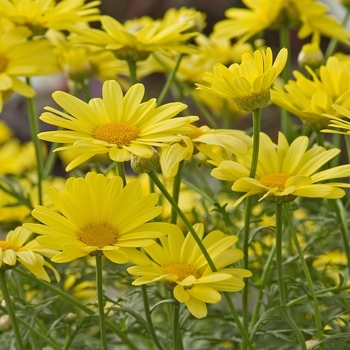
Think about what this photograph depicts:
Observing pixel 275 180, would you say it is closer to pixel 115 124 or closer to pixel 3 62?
pixel 115 124

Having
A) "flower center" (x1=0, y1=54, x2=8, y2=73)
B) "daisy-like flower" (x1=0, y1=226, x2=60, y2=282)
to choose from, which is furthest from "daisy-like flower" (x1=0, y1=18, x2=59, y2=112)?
"daisy-like flower" (x1=0, y1=226, x2=60, y2=282)

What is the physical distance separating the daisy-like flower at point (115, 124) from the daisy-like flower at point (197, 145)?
1 centimetres

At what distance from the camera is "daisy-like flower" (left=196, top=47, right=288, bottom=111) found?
444mm

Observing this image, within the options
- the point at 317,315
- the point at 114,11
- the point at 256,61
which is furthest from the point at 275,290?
the point at 114,11

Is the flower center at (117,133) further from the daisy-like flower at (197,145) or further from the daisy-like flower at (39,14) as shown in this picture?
the daisy-like flower at (39,14)

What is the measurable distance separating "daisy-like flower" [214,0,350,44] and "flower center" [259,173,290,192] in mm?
329

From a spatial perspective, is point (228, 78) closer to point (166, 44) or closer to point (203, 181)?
point (166, 44)

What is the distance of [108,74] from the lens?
868 millimetres

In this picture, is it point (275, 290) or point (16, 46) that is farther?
point (16, 46)

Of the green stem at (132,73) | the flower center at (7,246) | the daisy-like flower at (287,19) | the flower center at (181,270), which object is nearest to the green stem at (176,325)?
the flower center at (181,270)

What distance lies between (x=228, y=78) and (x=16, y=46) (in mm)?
287

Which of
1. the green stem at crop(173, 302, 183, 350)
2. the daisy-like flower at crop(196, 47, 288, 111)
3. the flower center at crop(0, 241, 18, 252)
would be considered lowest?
the green stem at crop(173, 302, 183, 350)

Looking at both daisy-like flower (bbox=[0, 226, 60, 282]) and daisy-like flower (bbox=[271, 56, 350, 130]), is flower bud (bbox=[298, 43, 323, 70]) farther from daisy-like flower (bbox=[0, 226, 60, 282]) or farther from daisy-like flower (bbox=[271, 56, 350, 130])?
daisy-like flower (bbox=[0, 226, 60, 282])

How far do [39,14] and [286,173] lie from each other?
1.06 ft
